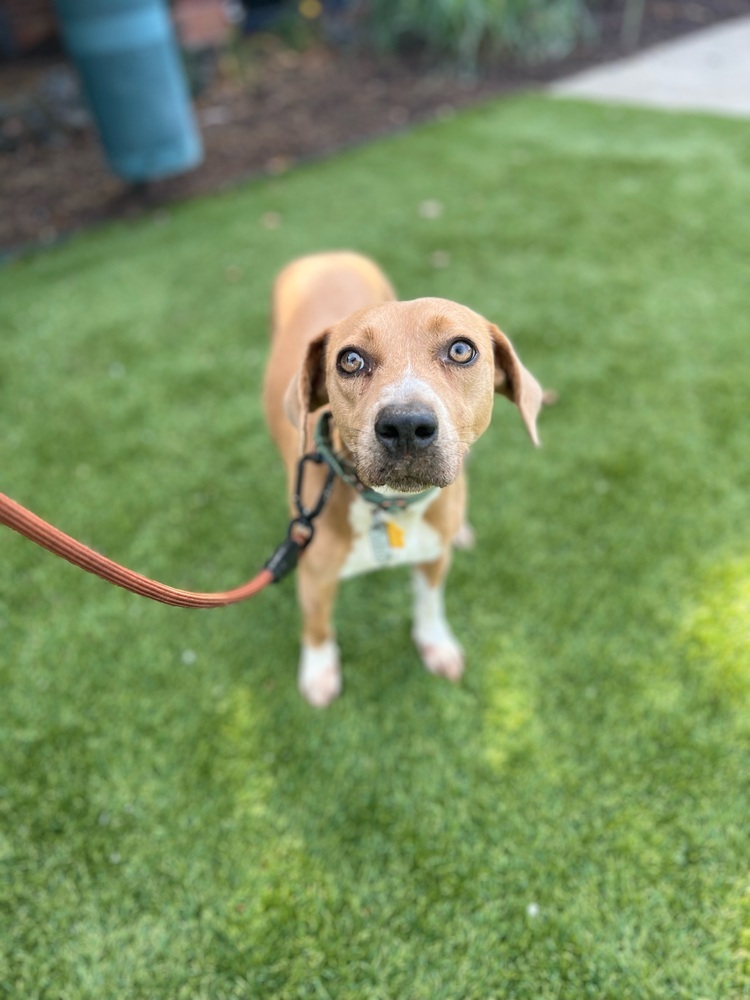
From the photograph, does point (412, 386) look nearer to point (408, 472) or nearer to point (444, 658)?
point (408, 472)

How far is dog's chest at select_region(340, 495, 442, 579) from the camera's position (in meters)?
2.41

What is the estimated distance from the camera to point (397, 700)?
3.00 metres

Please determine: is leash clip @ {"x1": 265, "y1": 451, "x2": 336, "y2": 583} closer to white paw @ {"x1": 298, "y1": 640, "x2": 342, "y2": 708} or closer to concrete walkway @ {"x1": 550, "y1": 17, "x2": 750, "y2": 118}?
white paw @ {"x1": 298, "y1": 640, "x2": 342, "y2": 708}

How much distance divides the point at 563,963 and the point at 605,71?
39.4ft

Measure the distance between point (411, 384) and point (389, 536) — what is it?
806 millimetres

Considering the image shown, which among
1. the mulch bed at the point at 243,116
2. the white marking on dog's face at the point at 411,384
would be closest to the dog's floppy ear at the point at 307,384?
the white marking on dog's face at the point at 411,384

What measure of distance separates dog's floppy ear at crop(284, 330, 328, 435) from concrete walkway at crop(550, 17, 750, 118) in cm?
885

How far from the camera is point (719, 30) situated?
11.7m

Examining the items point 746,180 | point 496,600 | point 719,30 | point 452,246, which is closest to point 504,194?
point 452,246

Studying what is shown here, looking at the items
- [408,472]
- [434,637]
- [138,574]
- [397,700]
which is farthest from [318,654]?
[408,472]

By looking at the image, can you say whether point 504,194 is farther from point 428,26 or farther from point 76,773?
point 76,773

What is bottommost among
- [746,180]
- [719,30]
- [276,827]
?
[719,30]

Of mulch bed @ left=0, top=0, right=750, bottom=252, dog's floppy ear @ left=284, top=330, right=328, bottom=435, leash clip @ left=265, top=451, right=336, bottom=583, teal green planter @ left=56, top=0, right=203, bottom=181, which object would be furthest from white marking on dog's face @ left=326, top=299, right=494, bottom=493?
mulch bed @ left=0, top=0, right=750, bottom=252

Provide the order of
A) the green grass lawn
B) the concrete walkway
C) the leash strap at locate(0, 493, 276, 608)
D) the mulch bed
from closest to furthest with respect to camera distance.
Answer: the leash strap at locate(0, 493, 276, 608) → the green grass lawn → the mulch bed → the concrete walkway
